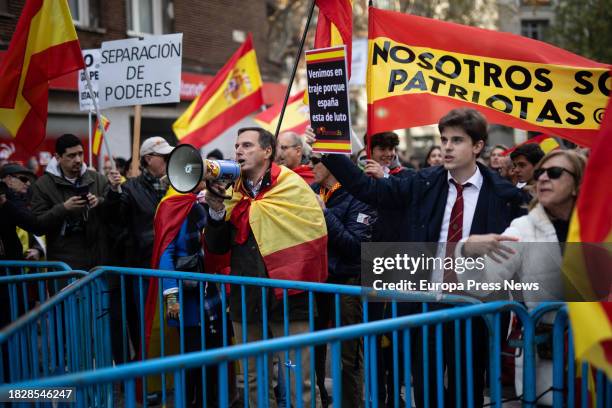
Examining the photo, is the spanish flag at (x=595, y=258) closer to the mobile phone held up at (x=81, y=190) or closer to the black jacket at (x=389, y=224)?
the black jacket at (x=389, y=224)

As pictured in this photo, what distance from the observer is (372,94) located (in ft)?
16.4

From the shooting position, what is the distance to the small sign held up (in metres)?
4.51

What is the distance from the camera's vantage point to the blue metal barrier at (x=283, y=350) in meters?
2.21

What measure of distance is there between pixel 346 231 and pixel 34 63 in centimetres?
278

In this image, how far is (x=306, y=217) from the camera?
4785 mm

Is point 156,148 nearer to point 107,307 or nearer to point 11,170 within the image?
point 107,307

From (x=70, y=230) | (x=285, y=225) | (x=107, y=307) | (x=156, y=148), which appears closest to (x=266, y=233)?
(x=285, y=225)

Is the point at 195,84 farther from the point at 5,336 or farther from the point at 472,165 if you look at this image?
the point at 5,336

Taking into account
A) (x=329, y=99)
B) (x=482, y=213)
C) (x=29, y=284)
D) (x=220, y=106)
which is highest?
(x=220, y=106)

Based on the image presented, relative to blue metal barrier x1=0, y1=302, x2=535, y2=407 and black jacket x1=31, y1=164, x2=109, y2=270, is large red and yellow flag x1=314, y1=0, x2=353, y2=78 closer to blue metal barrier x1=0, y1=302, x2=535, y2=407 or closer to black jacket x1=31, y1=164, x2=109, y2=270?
black jacket x1=31, y1=164, x2=109, y2=270

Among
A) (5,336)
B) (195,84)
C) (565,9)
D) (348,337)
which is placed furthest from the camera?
(565,9)

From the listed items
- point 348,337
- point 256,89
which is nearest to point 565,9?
point 256,89

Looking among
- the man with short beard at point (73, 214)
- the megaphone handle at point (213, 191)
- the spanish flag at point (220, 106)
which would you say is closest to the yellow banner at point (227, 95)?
the spanish flag at point (220, 106)

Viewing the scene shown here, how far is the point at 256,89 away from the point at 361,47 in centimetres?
759
